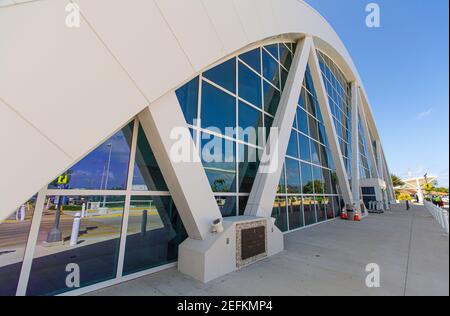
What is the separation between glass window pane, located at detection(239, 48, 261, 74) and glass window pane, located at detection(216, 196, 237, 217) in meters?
5.71

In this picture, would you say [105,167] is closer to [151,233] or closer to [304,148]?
[151,233]

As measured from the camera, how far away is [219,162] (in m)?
6.67

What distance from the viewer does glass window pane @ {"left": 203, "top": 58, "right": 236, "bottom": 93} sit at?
679cm

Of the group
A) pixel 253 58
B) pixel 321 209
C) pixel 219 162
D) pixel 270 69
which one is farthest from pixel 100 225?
pixel 321 209

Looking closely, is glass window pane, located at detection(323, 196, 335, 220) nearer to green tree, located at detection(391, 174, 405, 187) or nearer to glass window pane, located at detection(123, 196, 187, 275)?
glass window pane, located at detection(123, 196, 187, 275)

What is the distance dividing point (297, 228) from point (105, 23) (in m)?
10.7

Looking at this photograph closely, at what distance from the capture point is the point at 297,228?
10398 millimetres

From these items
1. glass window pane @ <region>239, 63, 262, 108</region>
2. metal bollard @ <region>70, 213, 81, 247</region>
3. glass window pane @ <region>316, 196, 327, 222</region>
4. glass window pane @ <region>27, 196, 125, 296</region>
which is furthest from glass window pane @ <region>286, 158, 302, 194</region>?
metal bollard @ <region>70, 213, 81, 247</region>

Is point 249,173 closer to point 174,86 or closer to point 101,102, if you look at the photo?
point 174,86

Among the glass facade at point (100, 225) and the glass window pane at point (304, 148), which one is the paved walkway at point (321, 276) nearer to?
the glass facade at point (100, 225)

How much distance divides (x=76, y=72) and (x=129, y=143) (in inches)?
71.7

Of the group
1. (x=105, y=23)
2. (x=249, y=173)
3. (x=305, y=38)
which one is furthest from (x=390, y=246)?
(x=305, y=38)

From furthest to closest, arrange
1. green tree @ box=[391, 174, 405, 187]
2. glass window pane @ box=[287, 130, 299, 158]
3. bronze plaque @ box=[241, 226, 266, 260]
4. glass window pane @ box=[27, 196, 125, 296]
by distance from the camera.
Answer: green tree @ box=[391, 174, 405, 187], glass window pane @ box=[287, 130, 299, 158], bronze plaque @ box=[241, 226, 266, 260], glass window pane @ box=[27, 196, 125, 296]

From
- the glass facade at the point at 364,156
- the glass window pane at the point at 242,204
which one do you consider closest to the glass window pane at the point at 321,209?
the glass window pane at the point at 242,204
